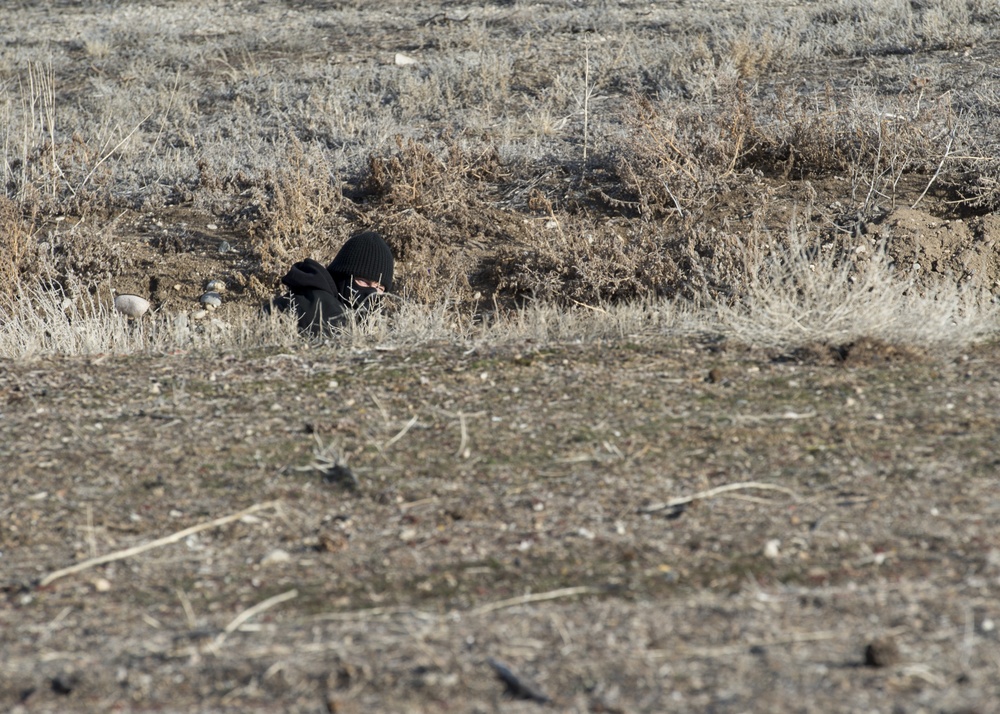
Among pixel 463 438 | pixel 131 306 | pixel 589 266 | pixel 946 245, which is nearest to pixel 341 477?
pixel 463 438

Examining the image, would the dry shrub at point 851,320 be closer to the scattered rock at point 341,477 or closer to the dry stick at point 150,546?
the scattered rock at point 341,477

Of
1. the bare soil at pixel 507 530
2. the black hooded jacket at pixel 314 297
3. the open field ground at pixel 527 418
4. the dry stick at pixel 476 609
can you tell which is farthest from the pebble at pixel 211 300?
the dry stick at pixel 476 609

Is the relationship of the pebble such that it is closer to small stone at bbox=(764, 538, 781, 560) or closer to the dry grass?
the dry grass

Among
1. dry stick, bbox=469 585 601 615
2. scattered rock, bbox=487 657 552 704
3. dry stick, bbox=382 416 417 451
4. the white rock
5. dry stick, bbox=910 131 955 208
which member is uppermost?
dry stick, bbox=910 131 955 208

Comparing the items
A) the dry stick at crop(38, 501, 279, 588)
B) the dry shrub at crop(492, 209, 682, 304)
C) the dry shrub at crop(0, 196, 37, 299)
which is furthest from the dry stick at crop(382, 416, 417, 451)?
the dry shrub at crop(0, 196, 37, 299)

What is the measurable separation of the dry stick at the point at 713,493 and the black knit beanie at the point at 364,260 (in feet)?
14.7

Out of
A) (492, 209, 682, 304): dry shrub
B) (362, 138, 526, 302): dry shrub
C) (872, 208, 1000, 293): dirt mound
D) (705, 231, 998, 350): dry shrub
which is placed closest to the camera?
(705, 231, 998, 350): dry shrub

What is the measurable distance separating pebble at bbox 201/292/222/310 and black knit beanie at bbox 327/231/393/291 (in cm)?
175

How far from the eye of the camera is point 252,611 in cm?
314

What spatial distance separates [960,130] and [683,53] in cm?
358

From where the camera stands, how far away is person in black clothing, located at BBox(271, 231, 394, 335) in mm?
6785

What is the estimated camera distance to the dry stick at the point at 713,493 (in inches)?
147

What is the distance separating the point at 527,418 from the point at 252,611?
5.62 feet

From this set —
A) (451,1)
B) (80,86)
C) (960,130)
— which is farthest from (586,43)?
(80,86)
